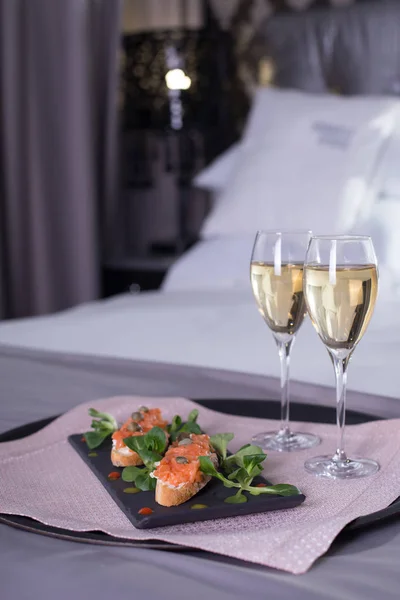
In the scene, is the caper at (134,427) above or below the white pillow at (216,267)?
above

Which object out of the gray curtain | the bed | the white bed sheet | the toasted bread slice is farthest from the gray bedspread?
the gray curtain

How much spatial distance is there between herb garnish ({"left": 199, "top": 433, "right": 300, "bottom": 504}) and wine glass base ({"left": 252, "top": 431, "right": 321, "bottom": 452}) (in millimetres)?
132

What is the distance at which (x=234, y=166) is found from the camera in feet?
8.41

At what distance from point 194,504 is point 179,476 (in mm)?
27

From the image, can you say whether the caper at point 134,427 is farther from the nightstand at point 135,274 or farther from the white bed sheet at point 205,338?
the nightstand at point 135,274

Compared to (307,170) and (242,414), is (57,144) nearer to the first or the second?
(307,170)

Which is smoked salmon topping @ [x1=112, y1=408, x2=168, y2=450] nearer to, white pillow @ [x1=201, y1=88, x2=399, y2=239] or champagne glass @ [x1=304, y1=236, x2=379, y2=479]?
champagne glass @ [x1=304, y1=236, x2=379, y2=479]

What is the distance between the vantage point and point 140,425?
0.84m

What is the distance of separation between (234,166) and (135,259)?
882mm

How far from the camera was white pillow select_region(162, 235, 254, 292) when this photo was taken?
223cm

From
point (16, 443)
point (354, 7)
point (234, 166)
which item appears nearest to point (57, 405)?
point (16, 443)

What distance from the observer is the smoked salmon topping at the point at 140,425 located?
31.9 inches

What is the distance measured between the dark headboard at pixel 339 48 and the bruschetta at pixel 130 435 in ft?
6.96

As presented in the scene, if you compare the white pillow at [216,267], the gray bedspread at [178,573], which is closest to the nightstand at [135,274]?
the white pillow at [216,267]
